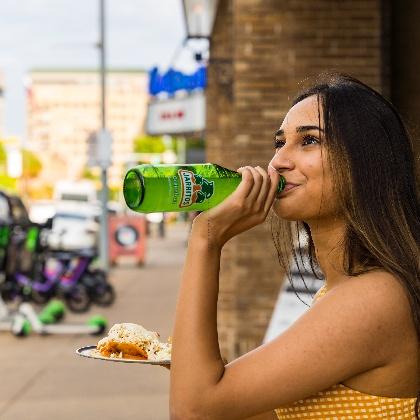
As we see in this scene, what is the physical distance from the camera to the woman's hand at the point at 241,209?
6.50ft

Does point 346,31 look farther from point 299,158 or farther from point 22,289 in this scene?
point 22,289

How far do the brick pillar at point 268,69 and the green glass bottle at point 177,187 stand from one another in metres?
6.29

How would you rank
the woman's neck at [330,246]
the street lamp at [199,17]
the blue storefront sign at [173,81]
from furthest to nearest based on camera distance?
the blue storefront sign at [173,81] < the street lamp at [199,17] < the woman's neck at [330,246]

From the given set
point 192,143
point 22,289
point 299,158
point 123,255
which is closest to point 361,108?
point 299,158

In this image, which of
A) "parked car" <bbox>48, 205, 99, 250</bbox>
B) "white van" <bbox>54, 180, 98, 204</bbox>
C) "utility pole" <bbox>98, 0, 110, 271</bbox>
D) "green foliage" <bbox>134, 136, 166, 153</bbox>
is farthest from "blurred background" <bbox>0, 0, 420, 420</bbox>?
"green foliage" <bbox>134, 136, 166, 153</bbox>

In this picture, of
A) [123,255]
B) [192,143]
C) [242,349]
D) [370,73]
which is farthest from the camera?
[192,143]

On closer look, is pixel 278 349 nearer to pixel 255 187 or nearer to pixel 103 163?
pixel 255 187

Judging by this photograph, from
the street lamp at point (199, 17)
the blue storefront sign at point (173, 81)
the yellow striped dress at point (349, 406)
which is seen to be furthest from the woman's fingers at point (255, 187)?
the blue storefront sign at point (173, 81)

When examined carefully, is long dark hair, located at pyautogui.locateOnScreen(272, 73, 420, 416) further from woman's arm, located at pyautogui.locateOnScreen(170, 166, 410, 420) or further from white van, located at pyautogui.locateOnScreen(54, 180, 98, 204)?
white van, located at pyautogui.locateOnScreen(54, 180, 98, 204)

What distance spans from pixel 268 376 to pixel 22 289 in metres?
13.6

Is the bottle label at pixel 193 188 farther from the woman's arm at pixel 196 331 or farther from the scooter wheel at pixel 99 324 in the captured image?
the scooter wheel at pixel 99 324

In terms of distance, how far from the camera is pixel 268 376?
6.22ft

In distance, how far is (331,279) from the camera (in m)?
2.14

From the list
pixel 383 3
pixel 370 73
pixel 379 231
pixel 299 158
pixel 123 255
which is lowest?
pixel 123 255
